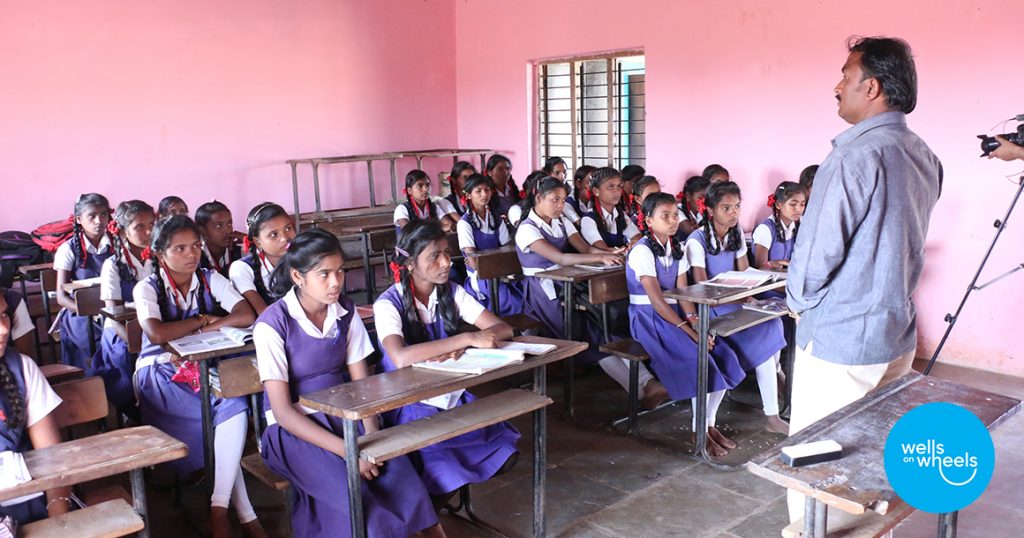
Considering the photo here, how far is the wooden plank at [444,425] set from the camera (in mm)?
2264

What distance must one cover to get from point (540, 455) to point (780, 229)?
7.96 feet

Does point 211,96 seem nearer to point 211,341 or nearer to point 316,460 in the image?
point 211,341

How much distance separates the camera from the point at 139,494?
1.94 metres

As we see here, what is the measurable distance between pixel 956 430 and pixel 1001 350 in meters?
4.04

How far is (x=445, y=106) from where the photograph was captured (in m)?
8.16

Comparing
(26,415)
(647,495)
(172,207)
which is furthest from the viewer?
(172,207)

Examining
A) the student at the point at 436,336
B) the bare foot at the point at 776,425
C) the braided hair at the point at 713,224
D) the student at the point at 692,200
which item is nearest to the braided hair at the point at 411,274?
the student at the point at 436,336

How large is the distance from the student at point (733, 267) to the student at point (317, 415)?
6.18 feet

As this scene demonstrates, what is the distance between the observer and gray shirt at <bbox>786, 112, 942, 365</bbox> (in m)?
1.95

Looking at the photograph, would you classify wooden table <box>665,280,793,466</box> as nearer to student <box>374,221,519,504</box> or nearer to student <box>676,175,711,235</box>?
student <box>374,221,519,504</box>

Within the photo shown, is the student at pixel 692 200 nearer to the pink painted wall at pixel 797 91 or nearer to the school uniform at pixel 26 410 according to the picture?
the pink painted wall at pixel 797 91

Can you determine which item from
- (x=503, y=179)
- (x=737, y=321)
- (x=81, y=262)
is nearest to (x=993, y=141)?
(x=737, y=321)

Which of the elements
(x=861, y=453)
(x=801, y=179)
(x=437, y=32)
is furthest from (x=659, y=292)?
(x=437, y=32)

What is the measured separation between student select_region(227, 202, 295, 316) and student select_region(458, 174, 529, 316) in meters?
1.34
